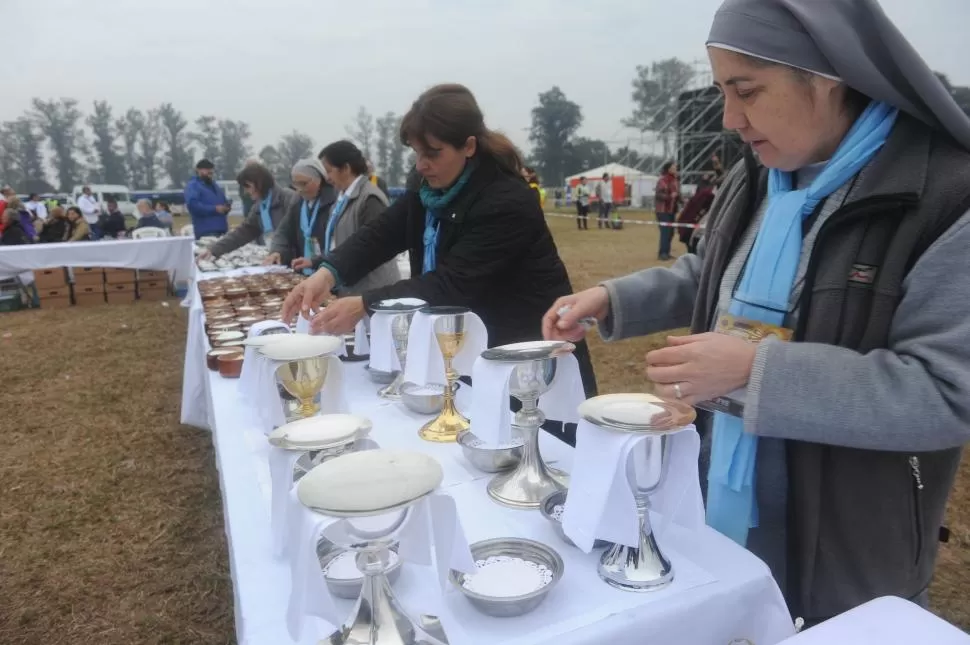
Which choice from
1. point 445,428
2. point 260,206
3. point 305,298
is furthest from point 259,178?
point 445,428

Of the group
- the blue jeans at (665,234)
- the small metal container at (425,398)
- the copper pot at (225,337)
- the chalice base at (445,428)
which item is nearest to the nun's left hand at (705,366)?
the chalice base at (445,428)

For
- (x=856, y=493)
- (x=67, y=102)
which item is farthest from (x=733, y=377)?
(x=67, y=102)

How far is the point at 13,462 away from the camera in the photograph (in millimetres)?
3148

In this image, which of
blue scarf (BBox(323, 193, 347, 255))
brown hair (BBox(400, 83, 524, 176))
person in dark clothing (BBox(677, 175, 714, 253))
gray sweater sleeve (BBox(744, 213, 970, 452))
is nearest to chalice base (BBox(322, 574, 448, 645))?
gray sweater sleeve (BBox(744, 213, 970, 452))

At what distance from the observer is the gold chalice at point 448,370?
127cm

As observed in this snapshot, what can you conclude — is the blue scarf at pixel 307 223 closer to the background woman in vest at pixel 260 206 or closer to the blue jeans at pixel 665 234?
the background woman in vest at pixel 260 206

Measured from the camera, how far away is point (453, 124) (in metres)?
1.69

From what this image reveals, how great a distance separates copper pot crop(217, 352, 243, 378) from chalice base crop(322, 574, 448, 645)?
1.23m

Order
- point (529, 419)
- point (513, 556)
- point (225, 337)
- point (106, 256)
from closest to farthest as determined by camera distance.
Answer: point (513, 556) < point (529, 419) < point (225, 337) < point (106, 256)

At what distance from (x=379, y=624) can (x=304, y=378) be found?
603 mm

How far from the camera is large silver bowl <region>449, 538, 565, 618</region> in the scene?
2.36 ft

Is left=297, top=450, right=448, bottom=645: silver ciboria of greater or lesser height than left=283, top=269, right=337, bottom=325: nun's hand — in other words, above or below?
below

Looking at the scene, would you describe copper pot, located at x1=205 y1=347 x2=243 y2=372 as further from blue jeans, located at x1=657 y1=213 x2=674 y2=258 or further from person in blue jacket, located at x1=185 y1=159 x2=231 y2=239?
blue jeans, located at x1=657 y1=213 x2=674 y2=258

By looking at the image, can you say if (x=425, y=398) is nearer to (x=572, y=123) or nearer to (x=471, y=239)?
(x=471, y=239)
